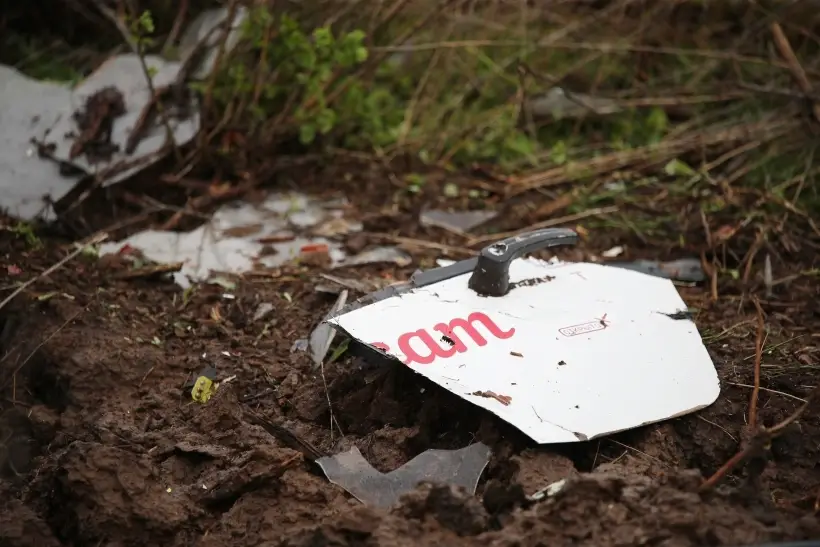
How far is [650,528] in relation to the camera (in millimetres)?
1294

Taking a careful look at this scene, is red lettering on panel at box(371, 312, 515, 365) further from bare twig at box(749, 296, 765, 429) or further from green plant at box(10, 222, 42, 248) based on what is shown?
green plant at box(10, 222, 42, 248)

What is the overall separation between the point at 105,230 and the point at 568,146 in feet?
6.85

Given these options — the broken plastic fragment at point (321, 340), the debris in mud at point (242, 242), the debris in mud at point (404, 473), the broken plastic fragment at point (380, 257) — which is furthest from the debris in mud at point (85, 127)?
the debris in mud at point (404, 473)

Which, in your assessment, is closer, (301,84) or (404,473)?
(404,473)

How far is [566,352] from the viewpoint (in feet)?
5.76

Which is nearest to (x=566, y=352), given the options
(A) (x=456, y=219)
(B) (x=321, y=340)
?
(B) (x=321, y=340)

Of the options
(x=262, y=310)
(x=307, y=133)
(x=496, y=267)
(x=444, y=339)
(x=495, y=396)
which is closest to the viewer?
(x=495, y=396)

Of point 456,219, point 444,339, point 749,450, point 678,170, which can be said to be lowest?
point 678,170

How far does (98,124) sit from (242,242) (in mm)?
820

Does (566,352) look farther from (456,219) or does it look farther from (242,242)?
(242,242)

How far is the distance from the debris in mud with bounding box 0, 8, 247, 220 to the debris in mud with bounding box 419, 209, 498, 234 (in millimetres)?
1007

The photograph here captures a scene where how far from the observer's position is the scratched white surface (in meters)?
1.60

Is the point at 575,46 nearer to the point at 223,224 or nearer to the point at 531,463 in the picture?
the point at 223,224

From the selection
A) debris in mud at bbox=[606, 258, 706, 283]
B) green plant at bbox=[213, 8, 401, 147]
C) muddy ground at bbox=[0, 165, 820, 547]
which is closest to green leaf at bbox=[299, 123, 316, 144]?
green plant at bbox=[213, 8, 401, 147]
